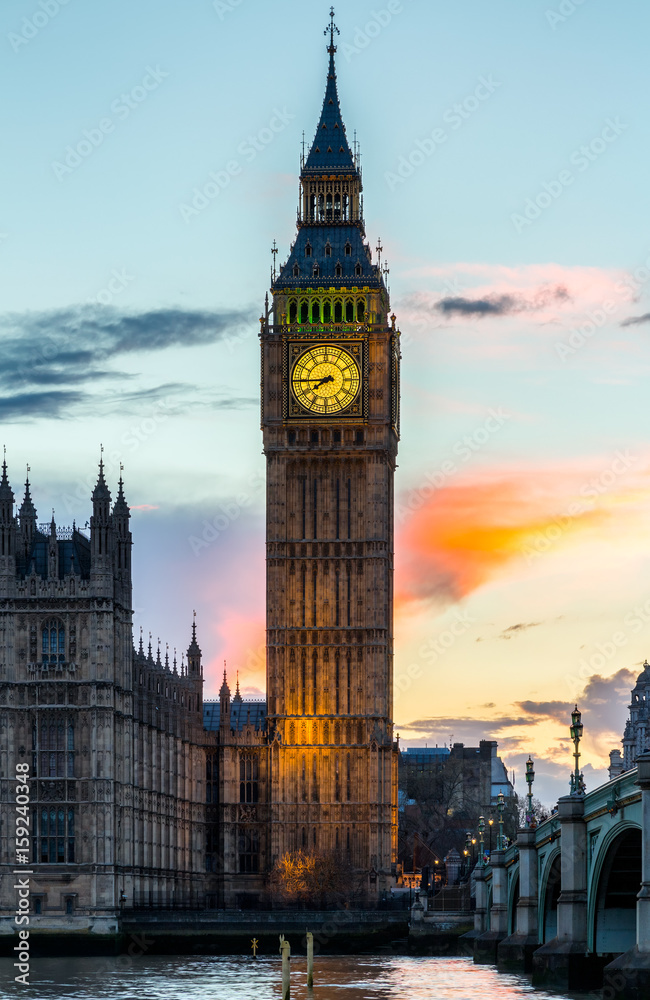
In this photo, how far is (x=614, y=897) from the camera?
67.6 meters

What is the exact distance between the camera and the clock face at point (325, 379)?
13975cm

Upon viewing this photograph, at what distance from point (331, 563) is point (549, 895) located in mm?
56608

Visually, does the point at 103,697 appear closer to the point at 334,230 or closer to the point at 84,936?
the point at 84,936

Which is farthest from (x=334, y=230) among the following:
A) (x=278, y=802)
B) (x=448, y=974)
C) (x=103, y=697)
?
(x=448, y=974)

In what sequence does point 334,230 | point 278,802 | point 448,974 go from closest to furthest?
point 448,974 → point 278,802 → point 334,230

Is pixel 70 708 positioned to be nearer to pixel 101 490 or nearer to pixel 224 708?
pixel 101 490

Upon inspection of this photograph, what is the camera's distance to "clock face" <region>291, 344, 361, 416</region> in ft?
458

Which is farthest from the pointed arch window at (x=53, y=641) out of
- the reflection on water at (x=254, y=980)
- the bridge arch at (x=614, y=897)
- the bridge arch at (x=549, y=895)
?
the bridge arch at (x=614, y=897)

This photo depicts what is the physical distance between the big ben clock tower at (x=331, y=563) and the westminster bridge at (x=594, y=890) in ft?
169

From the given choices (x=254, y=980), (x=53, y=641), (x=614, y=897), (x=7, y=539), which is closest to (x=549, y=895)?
(x=254, y=980)

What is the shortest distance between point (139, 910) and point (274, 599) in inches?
1252

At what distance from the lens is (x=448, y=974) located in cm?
8769

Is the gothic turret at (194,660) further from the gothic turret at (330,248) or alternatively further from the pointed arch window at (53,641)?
the pointed arch window at (53,641)

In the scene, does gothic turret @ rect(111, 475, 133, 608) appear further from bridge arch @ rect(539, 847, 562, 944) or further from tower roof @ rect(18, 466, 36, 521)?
bridge arch @ rect(539, 847, 562, 944)
